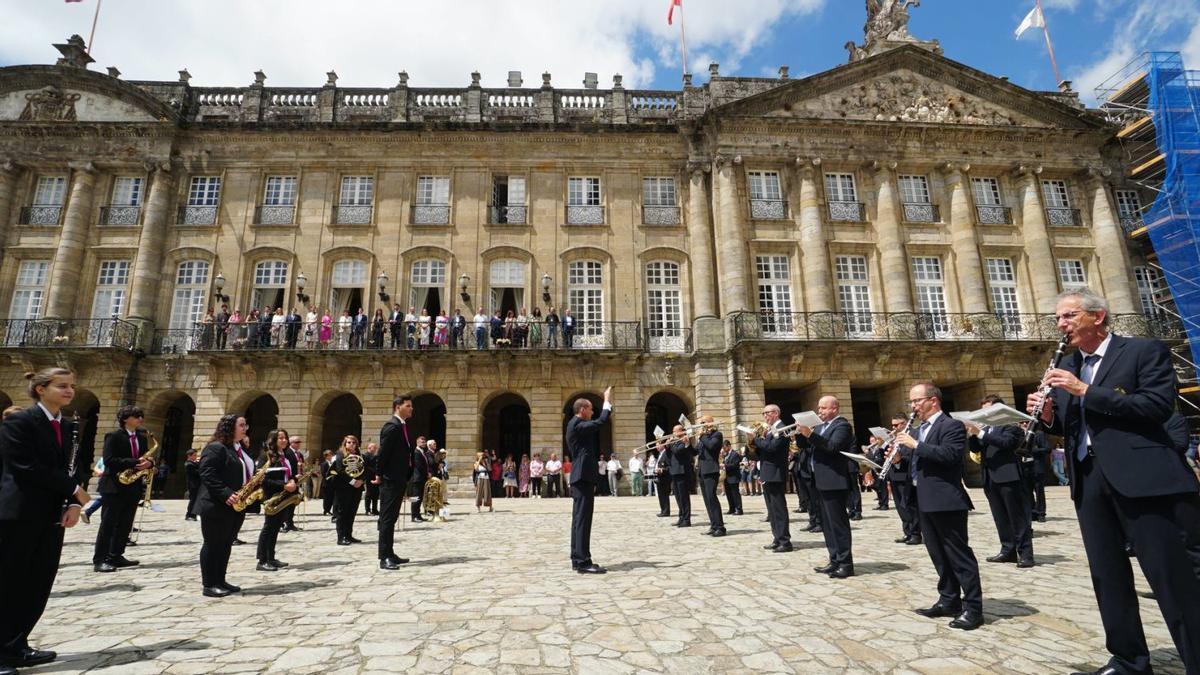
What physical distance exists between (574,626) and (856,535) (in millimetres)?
6924

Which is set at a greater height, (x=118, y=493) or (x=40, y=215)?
(x=40, y=215)

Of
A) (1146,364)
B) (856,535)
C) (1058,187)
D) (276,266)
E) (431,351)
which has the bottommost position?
(856,535)

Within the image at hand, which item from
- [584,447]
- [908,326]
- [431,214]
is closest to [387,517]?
[584,447]

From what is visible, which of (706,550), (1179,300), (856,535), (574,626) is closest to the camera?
(574,626)

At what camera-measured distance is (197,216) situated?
2248cm

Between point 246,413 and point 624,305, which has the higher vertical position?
point 624,305

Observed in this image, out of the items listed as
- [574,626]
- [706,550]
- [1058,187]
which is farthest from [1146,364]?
[1058,187]

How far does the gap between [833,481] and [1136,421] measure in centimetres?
352

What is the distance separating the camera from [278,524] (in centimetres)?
773

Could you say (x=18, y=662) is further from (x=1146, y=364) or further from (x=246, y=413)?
(x=246, y=413)

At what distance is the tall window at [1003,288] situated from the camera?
2261cm

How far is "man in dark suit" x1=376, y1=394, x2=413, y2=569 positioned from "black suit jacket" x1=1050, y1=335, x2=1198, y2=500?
22.0 feet

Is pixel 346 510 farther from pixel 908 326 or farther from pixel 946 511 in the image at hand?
pixel 908 326

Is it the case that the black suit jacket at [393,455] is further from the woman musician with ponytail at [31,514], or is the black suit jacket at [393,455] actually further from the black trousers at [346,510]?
the woman musician with ponytail at [31,514]
